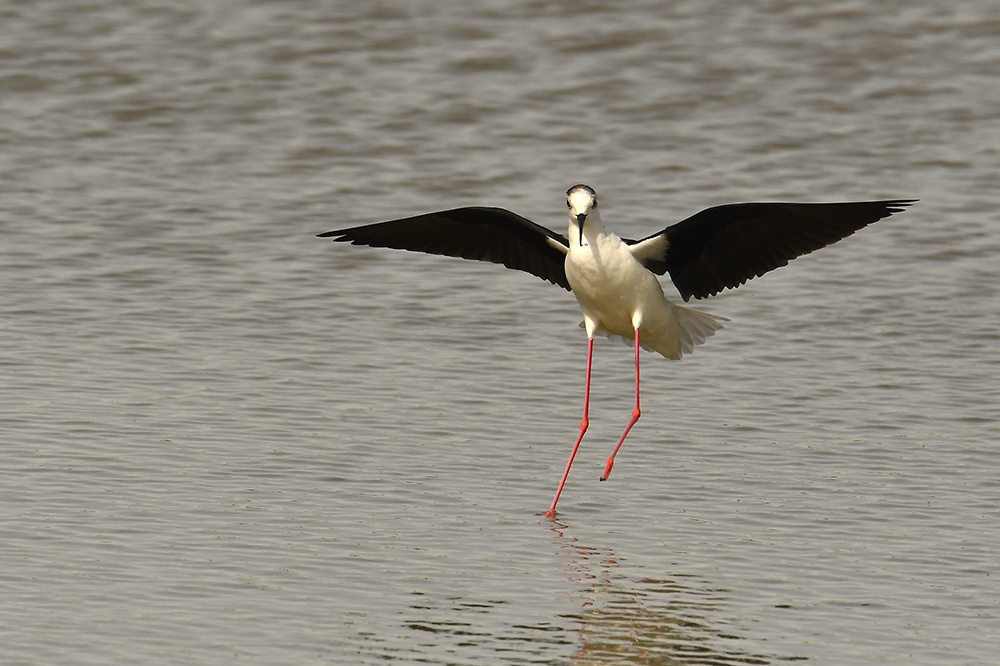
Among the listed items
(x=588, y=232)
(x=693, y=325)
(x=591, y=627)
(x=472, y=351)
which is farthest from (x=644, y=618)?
(x=472, y=351)

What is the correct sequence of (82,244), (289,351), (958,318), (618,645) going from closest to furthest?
(618,645)
(289,351)
(958,318)
(82,244)

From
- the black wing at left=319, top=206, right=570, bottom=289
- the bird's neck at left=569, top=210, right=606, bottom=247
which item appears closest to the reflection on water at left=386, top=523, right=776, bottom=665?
the bird's neck at left=569, top=210, right=606, bottom=247

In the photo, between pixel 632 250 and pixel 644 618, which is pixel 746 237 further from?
pixel 644 618

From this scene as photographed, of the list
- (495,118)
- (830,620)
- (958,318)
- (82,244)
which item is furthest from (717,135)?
(830,620)

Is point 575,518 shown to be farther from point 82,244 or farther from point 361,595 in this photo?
point 82,244

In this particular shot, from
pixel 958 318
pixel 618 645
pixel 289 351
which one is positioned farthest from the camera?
pixel 958 318

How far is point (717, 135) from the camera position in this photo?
46.3ft

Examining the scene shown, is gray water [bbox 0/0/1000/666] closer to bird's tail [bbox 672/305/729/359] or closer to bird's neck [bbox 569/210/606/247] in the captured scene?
bird's tail [bbox 672/305/729/359]

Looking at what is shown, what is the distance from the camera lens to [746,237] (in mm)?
7543

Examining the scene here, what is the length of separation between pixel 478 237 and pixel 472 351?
152 cm

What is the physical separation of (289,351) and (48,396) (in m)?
1.65

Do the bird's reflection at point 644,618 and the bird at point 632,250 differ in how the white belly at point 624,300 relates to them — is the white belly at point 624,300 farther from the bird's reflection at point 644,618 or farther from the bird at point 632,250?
the bird's reflection at point 644,618

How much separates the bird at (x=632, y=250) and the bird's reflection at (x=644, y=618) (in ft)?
3.48

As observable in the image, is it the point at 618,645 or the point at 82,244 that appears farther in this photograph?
the point at 82,244
